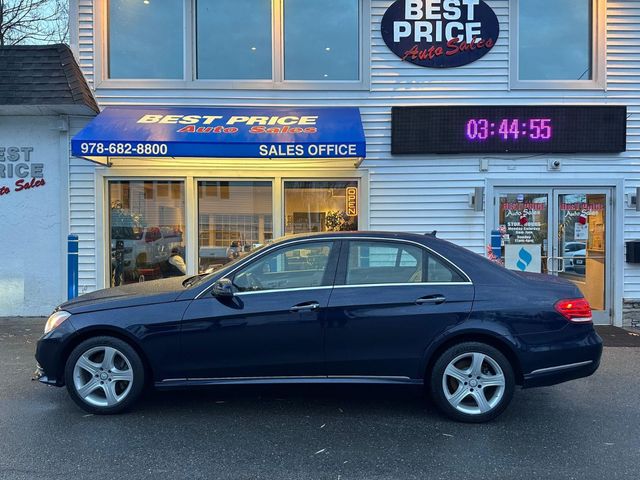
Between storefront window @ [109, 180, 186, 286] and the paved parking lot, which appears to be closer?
the paved parking lot

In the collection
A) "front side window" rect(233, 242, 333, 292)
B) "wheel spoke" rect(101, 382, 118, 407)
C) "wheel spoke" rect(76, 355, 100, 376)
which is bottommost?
"wheel spoke" rect(101, 382, 118, 407)

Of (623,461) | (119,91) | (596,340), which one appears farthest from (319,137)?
(623,461)

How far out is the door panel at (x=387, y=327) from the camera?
4.23m

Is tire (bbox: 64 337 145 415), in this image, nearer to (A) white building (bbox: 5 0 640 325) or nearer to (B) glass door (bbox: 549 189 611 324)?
(A) white building (bbox: 5 0 640 325)

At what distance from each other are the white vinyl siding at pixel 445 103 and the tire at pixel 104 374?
4388 millimetres

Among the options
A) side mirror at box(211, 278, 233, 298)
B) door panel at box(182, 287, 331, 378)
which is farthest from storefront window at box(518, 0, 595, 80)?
side mirror at box(211, 278, 233, 298)

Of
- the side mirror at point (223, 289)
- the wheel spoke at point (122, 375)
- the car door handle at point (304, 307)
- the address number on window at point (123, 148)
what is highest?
the address number on window at point (123, 148)

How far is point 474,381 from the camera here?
168 inches

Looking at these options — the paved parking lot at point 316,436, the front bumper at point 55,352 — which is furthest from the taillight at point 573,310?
the front bumper at point 55,352

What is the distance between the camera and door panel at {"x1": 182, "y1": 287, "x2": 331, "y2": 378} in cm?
423

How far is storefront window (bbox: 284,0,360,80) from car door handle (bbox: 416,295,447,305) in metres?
5.33

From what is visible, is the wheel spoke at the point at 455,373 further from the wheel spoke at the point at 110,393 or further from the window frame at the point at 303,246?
the wheel spoke at the point at 110,393

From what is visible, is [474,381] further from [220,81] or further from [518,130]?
[220,81]

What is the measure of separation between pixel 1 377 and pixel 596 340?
579 cm
